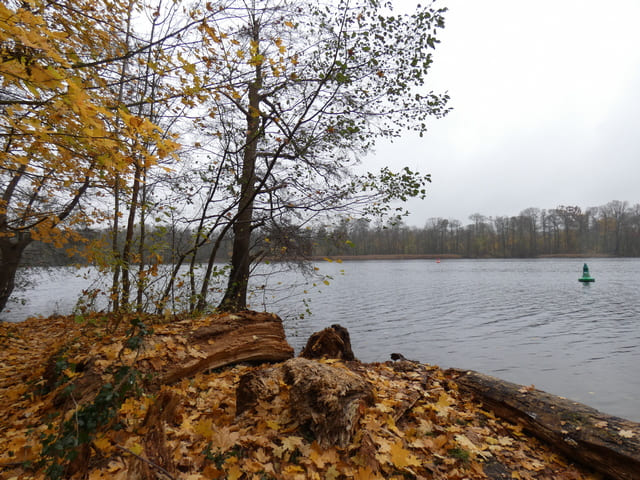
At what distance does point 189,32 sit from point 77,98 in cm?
258

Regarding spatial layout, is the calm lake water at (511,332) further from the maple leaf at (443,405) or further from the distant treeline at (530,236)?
the distant treeline at (530,236)

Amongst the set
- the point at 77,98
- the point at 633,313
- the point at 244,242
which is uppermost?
the point at 77,98

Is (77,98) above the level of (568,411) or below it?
above

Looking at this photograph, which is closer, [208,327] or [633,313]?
[208,327]

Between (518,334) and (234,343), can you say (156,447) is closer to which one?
(234,343)

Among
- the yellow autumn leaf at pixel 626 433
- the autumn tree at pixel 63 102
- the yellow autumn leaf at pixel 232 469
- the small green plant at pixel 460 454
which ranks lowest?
the small green plant at pixel 460 454

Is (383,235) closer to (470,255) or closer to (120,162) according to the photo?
(470,255)

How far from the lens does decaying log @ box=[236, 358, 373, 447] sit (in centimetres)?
313

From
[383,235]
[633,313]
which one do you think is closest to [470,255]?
[383,235]

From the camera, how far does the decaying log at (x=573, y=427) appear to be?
3.28 metres

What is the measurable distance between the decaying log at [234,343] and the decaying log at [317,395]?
1.38m

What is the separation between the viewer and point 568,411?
3.96 meters

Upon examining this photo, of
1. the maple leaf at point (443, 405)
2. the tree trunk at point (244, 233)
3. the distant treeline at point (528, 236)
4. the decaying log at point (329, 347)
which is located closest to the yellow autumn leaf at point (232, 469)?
the maple leaf at point (443, 405)

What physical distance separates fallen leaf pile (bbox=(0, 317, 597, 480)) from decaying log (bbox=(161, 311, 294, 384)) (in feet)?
0.47
